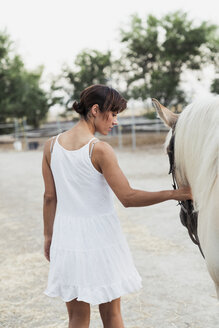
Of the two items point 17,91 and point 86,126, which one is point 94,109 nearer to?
point 86,126

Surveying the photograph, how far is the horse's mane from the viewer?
4.87 feet

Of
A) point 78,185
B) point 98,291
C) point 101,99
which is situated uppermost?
point 101,99

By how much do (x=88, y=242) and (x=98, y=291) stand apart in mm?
228

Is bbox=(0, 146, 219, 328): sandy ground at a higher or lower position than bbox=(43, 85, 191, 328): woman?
lower

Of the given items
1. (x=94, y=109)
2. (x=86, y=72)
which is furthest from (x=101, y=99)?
(x=86, y=72)

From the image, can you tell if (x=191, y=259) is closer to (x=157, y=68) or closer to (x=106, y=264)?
(x=106, y=264)

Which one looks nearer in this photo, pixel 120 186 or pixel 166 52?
pixel 120 186

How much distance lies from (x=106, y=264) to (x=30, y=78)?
26922 millimetres

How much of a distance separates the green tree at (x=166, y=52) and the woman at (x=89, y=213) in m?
18.7

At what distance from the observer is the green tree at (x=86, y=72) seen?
24703 mm

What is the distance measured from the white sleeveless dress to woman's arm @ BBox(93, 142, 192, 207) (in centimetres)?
8

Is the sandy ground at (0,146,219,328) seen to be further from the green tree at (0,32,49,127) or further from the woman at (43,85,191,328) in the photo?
the green tree at (0,32,49,127)

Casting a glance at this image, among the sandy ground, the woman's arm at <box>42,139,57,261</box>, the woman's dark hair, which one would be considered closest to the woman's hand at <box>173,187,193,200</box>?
the woman's dark hair

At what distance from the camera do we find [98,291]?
1810 mm
